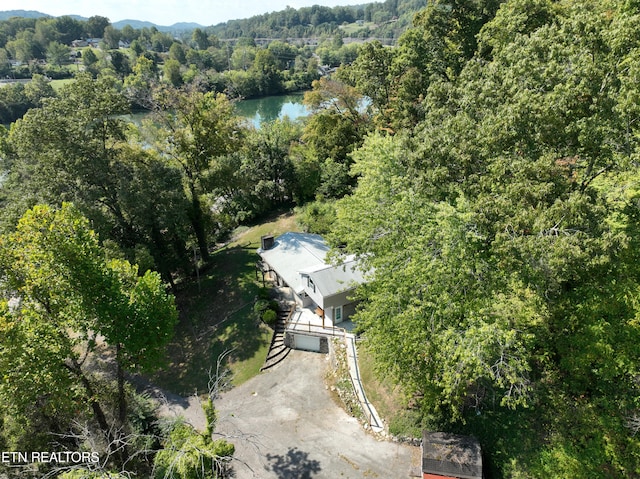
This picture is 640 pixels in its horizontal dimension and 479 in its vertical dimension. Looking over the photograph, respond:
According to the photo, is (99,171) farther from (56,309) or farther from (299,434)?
(299,434)

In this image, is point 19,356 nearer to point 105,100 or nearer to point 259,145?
point 105,100

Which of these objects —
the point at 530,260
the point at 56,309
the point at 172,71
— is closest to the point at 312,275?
the point at 56,309

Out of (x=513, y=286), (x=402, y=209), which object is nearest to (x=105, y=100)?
(x=402, y=209)

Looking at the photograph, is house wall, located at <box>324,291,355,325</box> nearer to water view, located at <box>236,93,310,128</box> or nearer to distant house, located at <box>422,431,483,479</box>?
distant house, located at <box>422,431,483,479</box>

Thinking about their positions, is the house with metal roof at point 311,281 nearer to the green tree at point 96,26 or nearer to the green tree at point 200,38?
the green tree at point 200,38

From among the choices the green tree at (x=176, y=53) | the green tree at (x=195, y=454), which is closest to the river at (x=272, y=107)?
the green tree at (x=176, y=53)

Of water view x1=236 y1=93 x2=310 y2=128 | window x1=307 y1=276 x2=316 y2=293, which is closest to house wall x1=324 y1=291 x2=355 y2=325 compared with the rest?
window x1=307 y1=276 x2=316 y2=293
